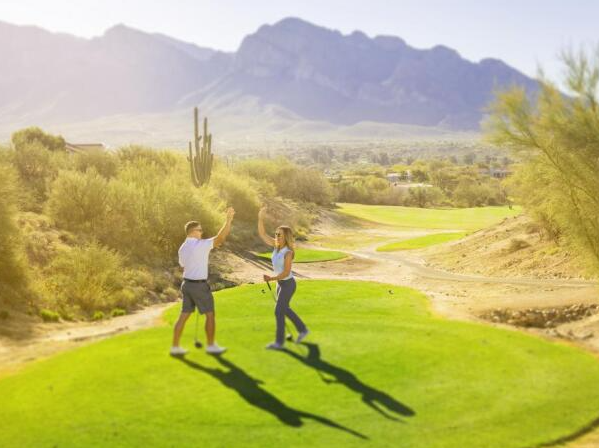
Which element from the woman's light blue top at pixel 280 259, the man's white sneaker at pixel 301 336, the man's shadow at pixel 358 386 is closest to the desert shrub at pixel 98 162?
the man's white sneaker at pixel 301 336

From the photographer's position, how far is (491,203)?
10381 cm

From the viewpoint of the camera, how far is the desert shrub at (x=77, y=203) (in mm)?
34406

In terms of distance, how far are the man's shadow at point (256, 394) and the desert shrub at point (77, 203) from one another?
2353 centimetres

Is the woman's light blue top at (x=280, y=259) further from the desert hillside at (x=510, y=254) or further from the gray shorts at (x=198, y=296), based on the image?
the desert hillside at (x=510, y=254)

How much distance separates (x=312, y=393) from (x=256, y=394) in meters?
1.02

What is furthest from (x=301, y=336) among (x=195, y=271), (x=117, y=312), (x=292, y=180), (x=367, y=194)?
(x=367, y=194)

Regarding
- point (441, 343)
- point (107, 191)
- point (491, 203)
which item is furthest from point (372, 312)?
point (491, 203)

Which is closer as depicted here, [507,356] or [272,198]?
[507,356]

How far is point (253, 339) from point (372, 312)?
24.6 ft

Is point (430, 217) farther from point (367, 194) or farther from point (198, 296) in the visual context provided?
point (198, 296)

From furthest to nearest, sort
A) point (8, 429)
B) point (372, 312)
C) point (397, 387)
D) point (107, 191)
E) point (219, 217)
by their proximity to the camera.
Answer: point (219, 217) < point (107, 191) < point (372, 312) < point (397, 387) < point (8, 429)

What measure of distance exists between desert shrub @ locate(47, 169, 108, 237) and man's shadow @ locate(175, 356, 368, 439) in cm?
2353

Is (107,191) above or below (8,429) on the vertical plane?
above

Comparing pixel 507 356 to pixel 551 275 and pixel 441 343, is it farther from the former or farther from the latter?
pixel 551 275
